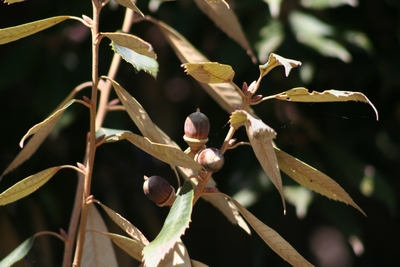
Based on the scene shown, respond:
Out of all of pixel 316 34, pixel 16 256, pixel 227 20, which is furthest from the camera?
pixel 316 34

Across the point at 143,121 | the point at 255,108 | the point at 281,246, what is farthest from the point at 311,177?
the point at 255,108

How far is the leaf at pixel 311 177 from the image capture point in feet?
1.80

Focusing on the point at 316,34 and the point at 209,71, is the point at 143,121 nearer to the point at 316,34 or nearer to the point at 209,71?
the point at 209,71

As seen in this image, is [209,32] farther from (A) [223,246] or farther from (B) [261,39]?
(A) [223,246]

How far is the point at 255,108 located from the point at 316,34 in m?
0.21

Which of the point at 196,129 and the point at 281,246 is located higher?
the point at 196,129

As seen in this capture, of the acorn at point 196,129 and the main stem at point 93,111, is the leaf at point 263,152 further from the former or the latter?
the main stem at point 93,111

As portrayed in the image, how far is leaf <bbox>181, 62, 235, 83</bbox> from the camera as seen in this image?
19.0 inches

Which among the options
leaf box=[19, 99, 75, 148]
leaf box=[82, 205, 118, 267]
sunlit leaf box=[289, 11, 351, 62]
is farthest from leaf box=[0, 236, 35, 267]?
sunlit leaf box=[289, 11, 351, 62]

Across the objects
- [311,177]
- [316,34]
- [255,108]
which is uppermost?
[311,177]

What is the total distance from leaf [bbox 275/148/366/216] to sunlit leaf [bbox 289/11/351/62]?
0.61 m

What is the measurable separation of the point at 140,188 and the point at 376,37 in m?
0.68

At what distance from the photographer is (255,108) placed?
1.23 meters

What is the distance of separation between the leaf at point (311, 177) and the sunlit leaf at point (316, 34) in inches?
24.0
